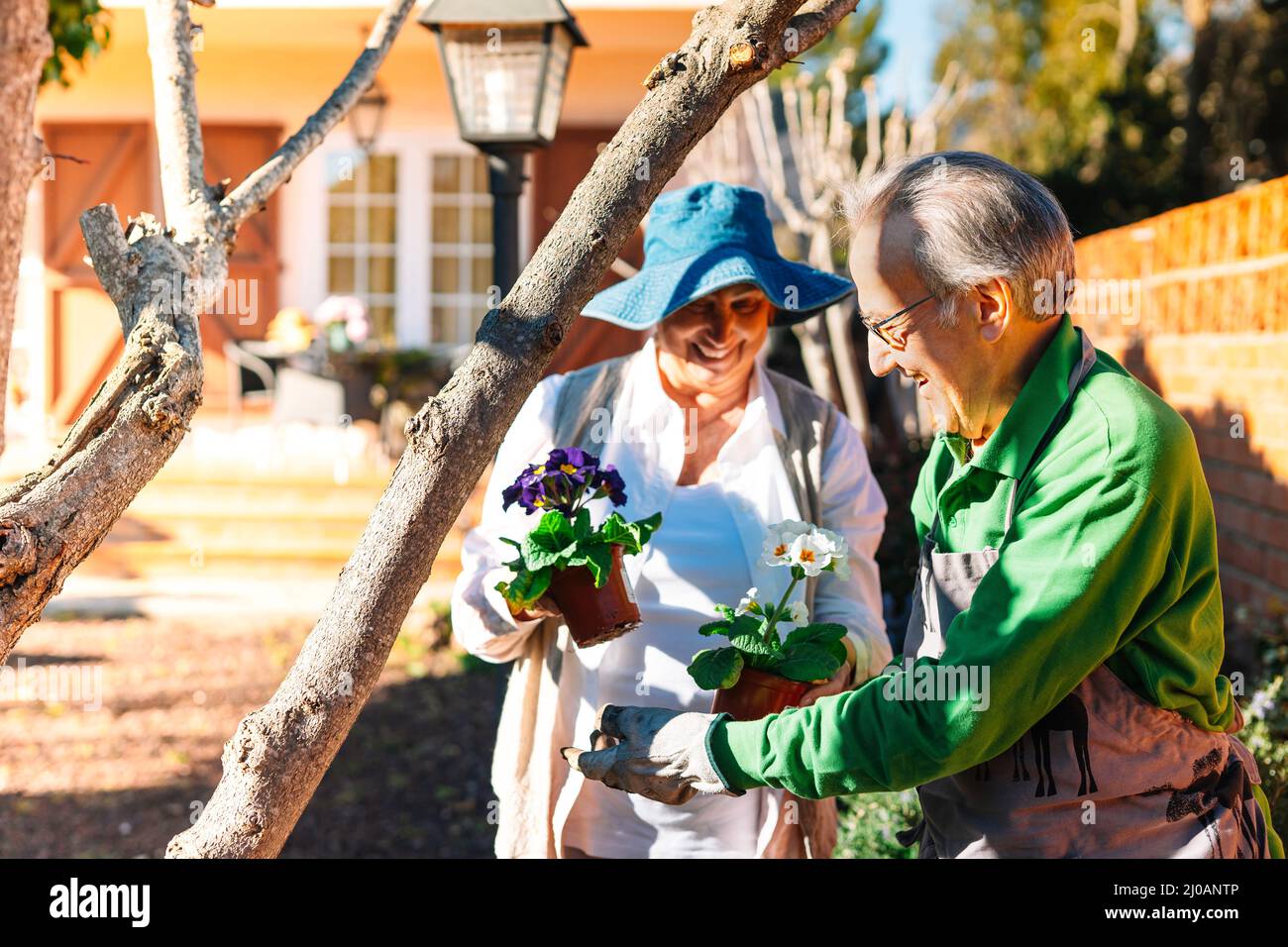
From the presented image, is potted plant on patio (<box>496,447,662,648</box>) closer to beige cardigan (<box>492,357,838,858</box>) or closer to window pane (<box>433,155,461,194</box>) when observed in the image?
Result: beige cardigan (<box>492,357,838,858</box>)

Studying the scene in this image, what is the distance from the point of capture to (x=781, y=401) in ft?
8.79

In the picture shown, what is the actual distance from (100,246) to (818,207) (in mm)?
5807

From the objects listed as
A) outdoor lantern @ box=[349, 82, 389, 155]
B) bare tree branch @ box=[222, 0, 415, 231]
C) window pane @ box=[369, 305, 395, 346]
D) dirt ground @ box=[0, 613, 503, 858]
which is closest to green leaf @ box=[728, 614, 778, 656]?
bare tree branch @ box=[222, 0, 415, 231]

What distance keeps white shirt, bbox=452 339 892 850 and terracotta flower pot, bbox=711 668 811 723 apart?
1.51 feet

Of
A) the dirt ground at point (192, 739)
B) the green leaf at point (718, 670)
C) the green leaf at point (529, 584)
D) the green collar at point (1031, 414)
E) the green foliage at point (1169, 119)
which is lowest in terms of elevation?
the dirt ground at point (192, 739)

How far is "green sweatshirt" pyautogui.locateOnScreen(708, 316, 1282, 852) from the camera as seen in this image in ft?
5.00

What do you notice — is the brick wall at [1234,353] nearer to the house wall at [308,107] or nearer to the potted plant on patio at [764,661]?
the potted plant on patio at [764,661]

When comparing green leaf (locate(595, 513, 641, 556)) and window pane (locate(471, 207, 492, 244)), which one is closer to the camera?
green leaf (locate(595, 513, 641, 556))

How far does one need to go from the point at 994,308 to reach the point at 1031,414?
0.15m

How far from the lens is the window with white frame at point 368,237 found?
10828mm

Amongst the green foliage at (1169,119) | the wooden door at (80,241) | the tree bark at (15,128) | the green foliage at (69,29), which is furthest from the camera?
the green foliage at (1169,119)

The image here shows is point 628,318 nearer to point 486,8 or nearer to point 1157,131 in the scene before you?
point 486,8

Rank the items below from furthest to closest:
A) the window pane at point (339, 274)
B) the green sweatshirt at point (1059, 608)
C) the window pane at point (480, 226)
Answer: the window pane at point (339, 274)
the window pane at point (480, 226)
the green sweatshirt at point (1059, 608)

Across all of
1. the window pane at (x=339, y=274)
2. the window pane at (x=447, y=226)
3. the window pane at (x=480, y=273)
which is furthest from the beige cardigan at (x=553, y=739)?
the window pane at (x=339, y=274)
